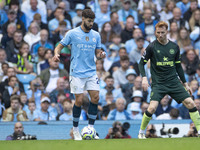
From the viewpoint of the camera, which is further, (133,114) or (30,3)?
(30,3)

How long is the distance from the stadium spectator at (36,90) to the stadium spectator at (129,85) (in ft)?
7.76

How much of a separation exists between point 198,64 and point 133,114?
2699 millimetres

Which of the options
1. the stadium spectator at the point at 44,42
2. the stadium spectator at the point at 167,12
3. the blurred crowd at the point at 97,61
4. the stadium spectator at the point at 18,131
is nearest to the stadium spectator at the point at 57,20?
the blurred crowd at the point at 97,61

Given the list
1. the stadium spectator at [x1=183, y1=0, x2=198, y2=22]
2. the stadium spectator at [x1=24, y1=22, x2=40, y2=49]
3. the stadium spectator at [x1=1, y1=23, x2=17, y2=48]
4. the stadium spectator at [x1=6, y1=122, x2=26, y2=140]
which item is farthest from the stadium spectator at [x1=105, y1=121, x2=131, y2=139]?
the stadium spectator at [x1=183, y1=0, x2=198, y2=22]

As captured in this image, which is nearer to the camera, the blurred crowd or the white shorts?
the white shorts

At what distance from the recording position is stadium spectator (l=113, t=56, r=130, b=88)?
1299 cm

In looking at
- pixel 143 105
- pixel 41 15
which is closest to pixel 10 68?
pixel 41 15

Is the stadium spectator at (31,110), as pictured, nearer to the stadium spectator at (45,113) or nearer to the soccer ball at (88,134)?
the stadium spectator at (45,113)

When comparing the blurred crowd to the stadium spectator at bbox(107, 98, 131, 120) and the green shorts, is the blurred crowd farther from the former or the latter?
the green shorts

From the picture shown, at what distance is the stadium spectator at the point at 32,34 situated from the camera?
44.9 feet

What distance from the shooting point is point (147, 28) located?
46.8 feet

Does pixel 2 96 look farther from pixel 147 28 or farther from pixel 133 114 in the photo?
pixel 147 28

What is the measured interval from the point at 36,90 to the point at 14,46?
169 centimetres

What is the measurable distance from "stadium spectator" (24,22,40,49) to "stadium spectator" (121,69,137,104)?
3.06m
